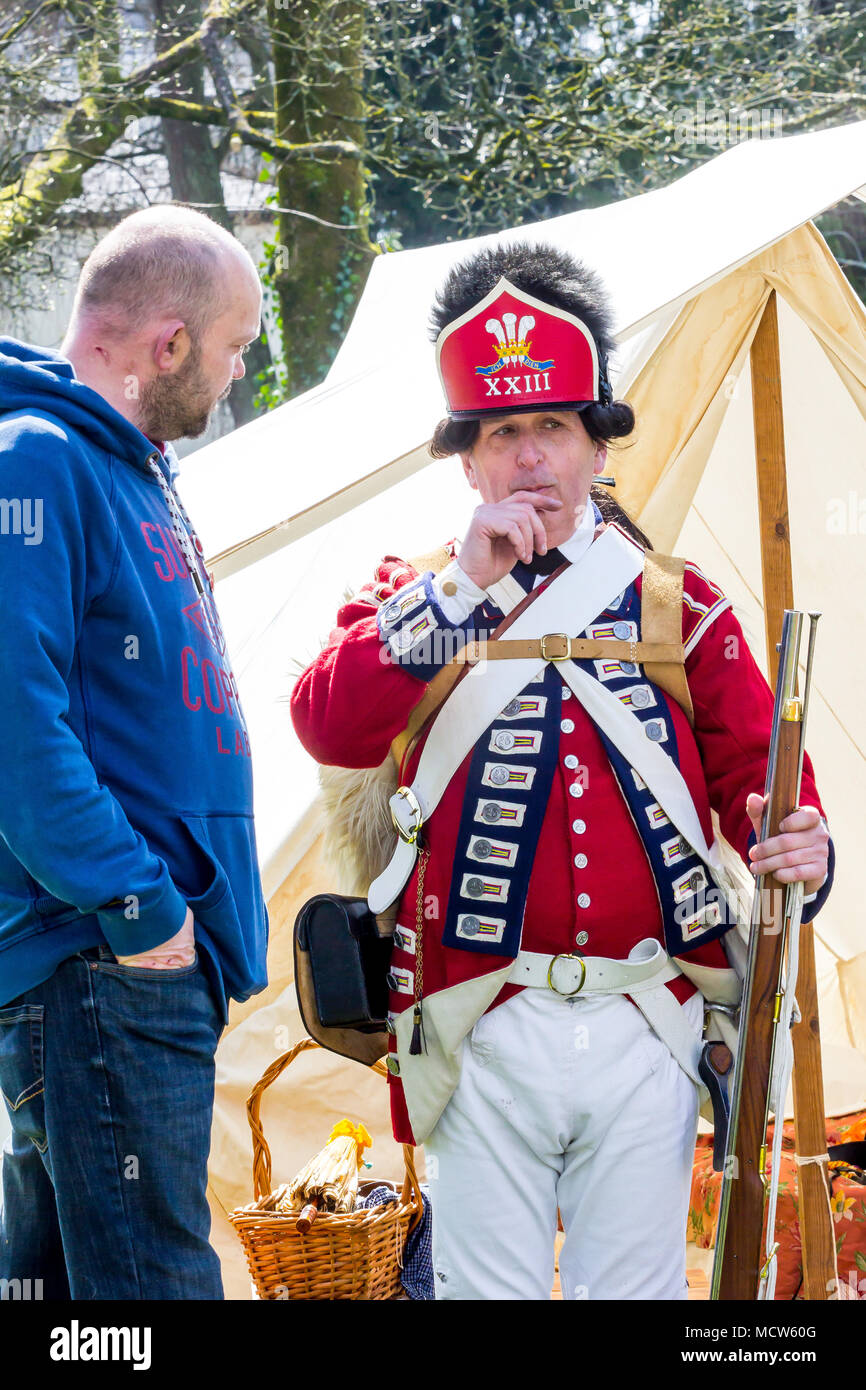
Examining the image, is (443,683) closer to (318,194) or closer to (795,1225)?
(795,1225)

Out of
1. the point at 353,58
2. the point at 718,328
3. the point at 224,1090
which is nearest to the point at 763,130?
the point at 353,58

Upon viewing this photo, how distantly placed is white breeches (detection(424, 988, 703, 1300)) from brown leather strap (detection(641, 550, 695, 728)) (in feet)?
1.49

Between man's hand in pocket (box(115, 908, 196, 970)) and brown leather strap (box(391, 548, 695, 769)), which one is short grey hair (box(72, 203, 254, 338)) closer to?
brown leather strap (box(391, 548, 695, 769))

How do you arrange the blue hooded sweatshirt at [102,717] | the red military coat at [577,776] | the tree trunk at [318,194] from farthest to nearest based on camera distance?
the tree trunk at [318,194] < the red military coat at [577,776] < the blue hooded sweatshirt at [102,717]

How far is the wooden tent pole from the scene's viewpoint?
2.80m

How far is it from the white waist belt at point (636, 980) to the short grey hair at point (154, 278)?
986mm

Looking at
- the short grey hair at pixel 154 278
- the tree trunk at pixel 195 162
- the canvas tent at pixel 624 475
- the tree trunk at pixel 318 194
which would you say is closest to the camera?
the short grey hair at pixel 154 278

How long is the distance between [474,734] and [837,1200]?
6.66ft

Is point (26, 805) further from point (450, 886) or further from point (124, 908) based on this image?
point (450, 886)

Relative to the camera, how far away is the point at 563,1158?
6.56 ft

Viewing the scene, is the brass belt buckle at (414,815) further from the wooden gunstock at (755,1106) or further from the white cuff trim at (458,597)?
the wooden gunstock at (755,1106)

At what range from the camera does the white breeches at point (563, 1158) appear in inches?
76.2

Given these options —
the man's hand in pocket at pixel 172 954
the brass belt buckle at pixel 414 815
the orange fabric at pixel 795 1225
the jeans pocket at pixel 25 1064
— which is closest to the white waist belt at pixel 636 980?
the brass belt buckle at pixel 414 815

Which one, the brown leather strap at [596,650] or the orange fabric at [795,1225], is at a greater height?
the brown leather strap at [596,650]
